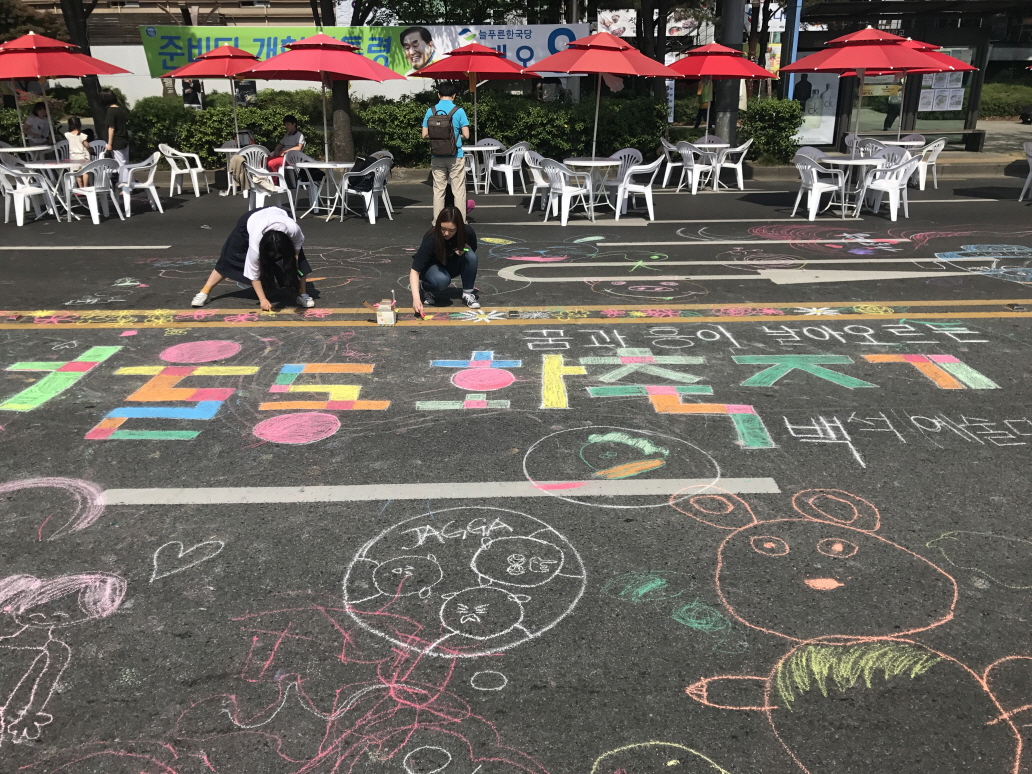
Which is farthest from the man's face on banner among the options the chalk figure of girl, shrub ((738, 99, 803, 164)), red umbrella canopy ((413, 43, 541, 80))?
the chalk figure of girl

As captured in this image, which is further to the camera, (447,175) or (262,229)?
(447,175)

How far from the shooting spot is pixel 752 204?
13016 millimetres

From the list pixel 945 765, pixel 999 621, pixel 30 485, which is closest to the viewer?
pixel 945 765

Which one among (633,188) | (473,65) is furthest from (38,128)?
(633,188)

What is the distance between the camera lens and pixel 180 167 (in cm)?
1514

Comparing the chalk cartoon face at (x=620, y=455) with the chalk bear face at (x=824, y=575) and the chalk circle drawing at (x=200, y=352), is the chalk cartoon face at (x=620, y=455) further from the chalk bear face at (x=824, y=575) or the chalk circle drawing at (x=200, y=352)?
the chalk circle drawing at (x=200, y=352)

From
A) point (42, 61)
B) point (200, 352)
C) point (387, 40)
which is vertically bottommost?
point (200, 352)

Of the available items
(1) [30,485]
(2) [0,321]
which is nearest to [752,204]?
(2) [0,321]

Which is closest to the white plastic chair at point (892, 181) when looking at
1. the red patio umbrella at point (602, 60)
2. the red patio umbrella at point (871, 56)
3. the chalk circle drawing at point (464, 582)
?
the red patio umbrella at point (871, 56)

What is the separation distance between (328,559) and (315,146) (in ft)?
48.8

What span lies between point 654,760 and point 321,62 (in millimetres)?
10916

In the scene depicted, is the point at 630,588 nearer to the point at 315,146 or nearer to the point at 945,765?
the point at 945,765

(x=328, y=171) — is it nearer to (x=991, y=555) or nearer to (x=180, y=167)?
(x=180, y=167)

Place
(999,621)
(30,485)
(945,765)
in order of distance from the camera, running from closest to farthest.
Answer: (945,765) < (999,621) < (30,485)
